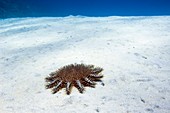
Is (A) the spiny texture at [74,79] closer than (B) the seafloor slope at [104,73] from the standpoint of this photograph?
No

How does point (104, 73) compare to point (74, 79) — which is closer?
point (74, 79)

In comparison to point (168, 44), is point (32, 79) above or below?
below

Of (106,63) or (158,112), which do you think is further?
(106,63)

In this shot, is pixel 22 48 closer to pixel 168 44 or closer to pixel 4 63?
pixel 4 63

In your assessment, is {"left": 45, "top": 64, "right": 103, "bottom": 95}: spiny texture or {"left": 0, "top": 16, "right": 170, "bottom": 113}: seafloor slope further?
{"left": 45, "top": 64, "right": 103, "bottom": 95}: spiny texture

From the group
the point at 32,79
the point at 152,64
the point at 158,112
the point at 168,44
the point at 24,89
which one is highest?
the point at 168,44

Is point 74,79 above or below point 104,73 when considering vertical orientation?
below

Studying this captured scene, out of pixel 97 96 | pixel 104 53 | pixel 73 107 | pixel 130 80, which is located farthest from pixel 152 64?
pixel 73 107

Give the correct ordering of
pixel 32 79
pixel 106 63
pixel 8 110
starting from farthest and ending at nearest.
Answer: pixel 106 63, pixel 32 79, pixel 8 110
